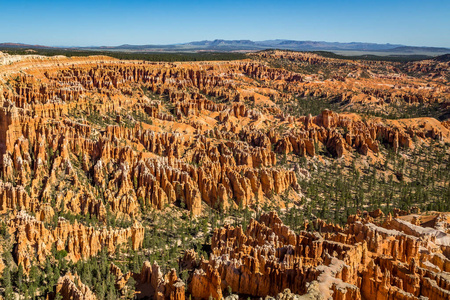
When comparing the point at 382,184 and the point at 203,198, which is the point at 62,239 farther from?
the point at 382,184

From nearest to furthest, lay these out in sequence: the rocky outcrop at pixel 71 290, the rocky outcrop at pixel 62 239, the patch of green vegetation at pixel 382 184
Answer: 1. the rocky outcrop at pixel 71 290
2. the rocky outcrop at pixel 62 239
3. the patch of green vegetation at pixel 382 184

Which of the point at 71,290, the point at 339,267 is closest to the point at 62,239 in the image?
the point at 71,290

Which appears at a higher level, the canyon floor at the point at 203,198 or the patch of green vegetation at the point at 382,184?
the canyon floor at the point at 203,198

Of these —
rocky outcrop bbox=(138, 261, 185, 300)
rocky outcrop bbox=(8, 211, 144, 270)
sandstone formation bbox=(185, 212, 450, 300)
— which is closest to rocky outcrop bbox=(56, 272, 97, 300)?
rocky outcrop bbox=(138, 261, 185, 300)

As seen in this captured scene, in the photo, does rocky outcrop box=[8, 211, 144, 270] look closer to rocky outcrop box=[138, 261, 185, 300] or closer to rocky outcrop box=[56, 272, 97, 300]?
rocky outcrop box=[56, 272, 97, 300]

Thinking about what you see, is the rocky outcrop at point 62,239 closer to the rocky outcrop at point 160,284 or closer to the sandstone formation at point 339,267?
the rocky outcrop at point 160,284

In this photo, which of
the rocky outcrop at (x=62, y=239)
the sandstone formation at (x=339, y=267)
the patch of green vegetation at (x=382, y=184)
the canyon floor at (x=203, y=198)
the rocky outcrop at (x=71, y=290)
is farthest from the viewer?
the patch of green vegetation at (x=382, y=184)

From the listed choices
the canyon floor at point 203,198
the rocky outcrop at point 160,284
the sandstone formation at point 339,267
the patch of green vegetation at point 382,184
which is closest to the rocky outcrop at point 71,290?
the canyon floor at point 203,198

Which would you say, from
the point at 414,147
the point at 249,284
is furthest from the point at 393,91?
the point at 249,284
